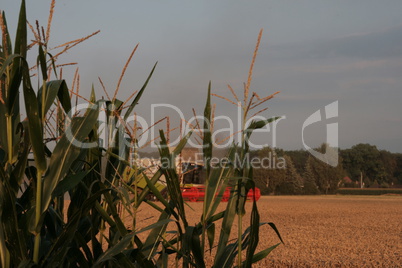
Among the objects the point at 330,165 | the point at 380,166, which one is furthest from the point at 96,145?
the point at 380,166

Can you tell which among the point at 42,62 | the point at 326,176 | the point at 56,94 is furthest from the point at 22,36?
the point at 326,176

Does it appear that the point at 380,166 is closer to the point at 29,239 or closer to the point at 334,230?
the point at 334,230

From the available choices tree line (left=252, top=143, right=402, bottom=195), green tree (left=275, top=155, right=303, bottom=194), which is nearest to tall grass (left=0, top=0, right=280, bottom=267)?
tree line (left=252, top=143, right=402, bottom=195)

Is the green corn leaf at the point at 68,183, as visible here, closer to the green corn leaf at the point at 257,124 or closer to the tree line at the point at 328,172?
the green corn leaf at the point at 257,124

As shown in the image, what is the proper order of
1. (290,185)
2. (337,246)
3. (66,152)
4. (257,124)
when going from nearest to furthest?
(66,152), (257,124), (337,246), (290,185)

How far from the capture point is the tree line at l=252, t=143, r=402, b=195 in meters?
48.0

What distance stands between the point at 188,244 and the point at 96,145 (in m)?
0.57

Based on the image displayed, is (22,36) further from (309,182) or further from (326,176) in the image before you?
(326,176)

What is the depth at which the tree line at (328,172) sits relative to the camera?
4803 centimetres

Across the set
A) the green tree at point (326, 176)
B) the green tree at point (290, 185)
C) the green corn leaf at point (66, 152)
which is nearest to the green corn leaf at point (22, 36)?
the green corn leaf at point (66, 152)

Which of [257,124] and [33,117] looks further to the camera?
[257,124]

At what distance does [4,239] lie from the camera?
208 cm

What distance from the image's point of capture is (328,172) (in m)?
52.3

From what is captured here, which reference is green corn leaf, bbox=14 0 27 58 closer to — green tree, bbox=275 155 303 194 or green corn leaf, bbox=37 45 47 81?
green corn leaf, bbox=37 45 47 81
